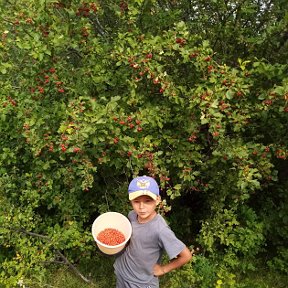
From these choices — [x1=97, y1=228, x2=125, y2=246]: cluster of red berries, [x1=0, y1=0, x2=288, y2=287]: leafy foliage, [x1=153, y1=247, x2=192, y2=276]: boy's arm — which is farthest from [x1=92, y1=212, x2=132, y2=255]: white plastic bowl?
[x1=0, y1=0, x2=288, y2=287]: leafy foliage

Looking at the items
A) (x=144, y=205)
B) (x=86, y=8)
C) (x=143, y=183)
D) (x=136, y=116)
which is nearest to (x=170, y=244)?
(x=144, y=205)

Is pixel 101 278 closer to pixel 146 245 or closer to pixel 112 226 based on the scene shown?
pixel 112 226

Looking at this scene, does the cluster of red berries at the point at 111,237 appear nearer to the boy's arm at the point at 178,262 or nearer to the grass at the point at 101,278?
the boy's arm at the point at 178,262

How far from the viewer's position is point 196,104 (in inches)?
125

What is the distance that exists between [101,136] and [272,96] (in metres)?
1.44

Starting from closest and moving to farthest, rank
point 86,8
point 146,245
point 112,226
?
1. point 146,245
2. point 112,226
3. point 86,8

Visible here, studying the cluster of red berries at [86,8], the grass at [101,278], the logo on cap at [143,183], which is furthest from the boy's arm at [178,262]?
the cluster of red berries at [86,8]

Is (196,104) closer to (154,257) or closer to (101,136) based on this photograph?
(101,136)

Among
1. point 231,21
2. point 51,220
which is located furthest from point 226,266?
point 231,21

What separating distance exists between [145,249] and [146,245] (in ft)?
0.10

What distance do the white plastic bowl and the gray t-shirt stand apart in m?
0.05

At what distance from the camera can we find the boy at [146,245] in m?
2.35

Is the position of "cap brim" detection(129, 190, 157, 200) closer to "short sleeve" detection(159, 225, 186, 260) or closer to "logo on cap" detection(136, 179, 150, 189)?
"logo on cap" detection(136, 179, 150, 189)

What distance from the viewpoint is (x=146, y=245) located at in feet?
7.97
